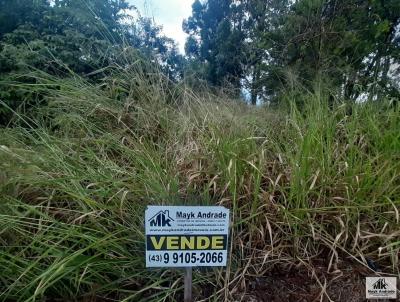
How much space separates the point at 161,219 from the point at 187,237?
102 millimetres

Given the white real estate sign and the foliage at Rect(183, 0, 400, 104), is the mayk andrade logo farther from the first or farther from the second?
the foliage at Rect(183, 0, 400, 104)

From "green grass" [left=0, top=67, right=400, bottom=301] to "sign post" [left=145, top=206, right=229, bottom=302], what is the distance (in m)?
0.10

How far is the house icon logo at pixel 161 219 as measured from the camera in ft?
2.93

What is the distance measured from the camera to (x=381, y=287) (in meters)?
1.03

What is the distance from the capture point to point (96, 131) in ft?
5.77

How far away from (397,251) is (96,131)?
159cm

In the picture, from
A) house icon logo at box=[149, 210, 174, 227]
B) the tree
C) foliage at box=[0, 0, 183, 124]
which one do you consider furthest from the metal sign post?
the tree

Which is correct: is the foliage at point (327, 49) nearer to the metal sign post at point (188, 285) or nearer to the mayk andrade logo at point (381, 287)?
the mayk andrade logo at point (381, 287)

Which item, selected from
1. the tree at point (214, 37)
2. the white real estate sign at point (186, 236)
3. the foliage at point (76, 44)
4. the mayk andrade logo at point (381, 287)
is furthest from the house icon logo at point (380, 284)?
the tree at point (214, 37)

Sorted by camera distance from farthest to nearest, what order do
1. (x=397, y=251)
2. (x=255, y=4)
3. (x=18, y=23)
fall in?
(x=255, y=4) < (x=18, y=23) < (x=397, y=251)

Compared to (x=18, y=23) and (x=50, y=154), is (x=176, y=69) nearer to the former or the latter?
(x=50, y=154)

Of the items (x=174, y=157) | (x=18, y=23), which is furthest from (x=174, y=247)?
(x=18, y=23)

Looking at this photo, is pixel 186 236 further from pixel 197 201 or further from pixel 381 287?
pixel 381 287

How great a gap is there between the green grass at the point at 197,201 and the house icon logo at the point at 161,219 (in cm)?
13
